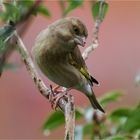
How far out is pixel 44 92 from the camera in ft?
7.29

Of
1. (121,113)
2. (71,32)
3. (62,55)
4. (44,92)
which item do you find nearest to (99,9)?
(44,92)

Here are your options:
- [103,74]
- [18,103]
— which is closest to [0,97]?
[18,103]

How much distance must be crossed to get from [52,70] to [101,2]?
65 centimetres

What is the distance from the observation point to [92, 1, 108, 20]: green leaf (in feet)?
7.44

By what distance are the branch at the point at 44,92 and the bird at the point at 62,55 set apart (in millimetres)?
480

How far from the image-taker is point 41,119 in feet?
18.1

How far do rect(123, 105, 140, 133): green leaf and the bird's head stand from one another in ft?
1.68

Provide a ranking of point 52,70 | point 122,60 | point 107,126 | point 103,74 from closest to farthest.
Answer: point 107,126, point 52,70, point 103,74, point 122,60

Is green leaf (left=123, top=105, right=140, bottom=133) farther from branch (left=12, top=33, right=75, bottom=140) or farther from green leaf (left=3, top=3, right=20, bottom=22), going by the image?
green leaf (left=3, top=3, right=20, bottom=22)

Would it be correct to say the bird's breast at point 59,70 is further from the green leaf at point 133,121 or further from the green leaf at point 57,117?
the green leaf at point 133,121

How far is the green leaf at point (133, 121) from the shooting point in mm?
2342

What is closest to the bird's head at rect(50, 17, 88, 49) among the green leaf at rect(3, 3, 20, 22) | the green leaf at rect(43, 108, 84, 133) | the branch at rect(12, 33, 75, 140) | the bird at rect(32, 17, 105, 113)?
the bird at rect(32, 17, 105, 113)

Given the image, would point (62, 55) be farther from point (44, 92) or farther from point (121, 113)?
point (44, 92)

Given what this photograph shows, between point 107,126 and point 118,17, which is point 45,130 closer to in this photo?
point 107,126
